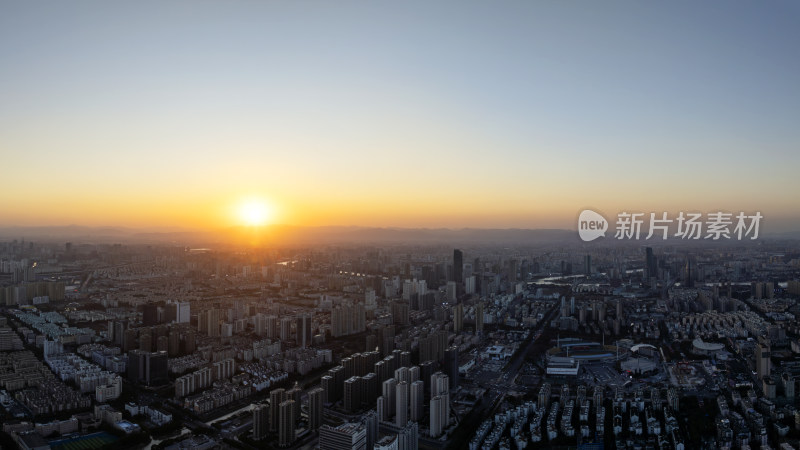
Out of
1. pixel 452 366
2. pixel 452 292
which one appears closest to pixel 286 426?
pixel 452 366

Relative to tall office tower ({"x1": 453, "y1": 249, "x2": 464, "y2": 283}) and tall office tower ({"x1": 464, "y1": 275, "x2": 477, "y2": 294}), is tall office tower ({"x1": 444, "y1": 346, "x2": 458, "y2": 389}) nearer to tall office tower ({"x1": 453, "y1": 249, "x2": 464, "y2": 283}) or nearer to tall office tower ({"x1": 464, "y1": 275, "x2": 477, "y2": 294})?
tall office tower ({"x1": 464, "y1": 275, "x2": 477, "y2": 294})

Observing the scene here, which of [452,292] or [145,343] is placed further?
[452,292]

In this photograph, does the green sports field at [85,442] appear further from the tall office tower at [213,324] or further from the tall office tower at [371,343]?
the tall office tower at [213,324]

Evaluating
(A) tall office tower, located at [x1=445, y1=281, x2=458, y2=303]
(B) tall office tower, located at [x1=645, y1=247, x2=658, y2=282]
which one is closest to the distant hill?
(B) tall office tower, located at [x1=645, y1=247, x2=658, y2=282]

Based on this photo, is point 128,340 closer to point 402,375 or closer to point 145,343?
point 145,343

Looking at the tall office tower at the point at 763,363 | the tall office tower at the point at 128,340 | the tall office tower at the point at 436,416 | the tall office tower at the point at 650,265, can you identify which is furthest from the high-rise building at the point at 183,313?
the tall office tower at the point at 650,265

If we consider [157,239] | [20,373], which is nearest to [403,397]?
[20,373]

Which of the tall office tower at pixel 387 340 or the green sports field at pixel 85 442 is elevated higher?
the tall office tower at pixel 387 340
